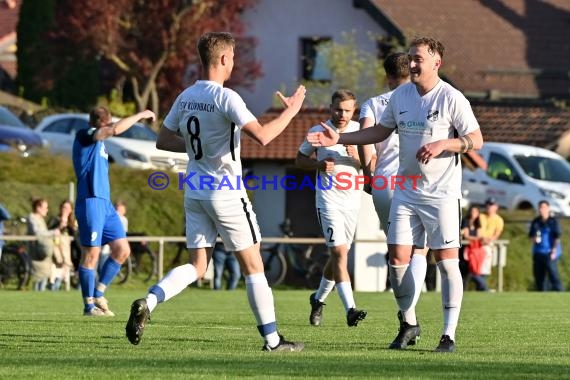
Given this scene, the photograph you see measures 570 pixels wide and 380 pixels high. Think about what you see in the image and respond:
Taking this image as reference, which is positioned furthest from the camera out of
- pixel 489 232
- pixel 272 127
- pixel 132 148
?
pixel 132 148

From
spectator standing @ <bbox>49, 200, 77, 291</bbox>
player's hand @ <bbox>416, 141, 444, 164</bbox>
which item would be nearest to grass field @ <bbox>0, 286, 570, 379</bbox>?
player's hand @ <bbox>416, 141, 444, 164</bbox>

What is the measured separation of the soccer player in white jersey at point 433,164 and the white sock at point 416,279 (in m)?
0.43

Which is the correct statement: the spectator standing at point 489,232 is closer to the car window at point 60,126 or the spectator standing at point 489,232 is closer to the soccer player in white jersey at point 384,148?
the car window at point 60,126

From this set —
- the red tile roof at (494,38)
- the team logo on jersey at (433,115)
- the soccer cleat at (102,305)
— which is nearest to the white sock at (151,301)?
the team logo on jersey at (433,115)

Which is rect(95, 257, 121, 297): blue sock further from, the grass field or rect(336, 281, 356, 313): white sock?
rect(336, 281, 356, 313): white sock

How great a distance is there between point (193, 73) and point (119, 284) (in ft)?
77.6

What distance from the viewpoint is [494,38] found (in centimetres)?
4916

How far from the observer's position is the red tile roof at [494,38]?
47344mm

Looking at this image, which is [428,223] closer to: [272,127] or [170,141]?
[272,127]

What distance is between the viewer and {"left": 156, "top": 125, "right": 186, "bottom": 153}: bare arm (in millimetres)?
11477

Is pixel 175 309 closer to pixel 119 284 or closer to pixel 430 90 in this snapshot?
pixel 430 90

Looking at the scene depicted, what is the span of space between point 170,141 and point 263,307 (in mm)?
1406

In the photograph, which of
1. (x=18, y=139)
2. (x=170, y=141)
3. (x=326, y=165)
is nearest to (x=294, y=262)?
(x=18, y=139)

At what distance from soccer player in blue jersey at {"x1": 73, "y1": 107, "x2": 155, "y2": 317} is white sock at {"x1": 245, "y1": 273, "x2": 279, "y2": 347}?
4.84m
